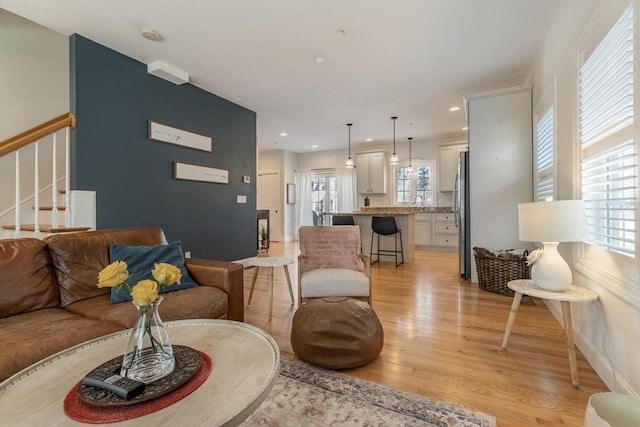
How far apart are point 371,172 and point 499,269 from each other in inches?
184

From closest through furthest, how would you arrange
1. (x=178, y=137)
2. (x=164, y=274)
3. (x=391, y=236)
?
(x=164, y=274), (x=178, y=137), (x=391, y=236)

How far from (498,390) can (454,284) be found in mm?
2334

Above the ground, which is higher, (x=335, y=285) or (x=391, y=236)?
(x=391, y=236)

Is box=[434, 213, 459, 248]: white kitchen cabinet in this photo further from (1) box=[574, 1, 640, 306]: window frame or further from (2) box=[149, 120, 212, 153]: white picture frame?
(2) box=[149, 120, 212, 153]: white picture frame

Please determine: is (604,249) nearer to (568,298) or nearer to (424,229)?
(568,298)

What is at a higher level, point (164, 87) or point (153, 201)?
point (164, 87)

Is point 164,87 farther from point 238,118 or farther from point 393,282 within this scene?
point 393,282

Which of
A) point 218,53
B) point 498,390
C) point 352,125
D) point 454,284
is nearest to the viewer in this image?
point 498,390

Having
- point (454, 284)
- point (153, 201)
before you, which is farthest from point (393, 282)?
point (153, 201)

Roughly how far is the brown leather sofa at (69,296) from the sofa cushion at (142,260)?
6 cm

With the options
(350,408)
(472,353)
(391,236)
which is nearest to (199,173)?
(391,236)

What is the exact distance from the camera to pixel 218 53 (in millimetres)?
3285

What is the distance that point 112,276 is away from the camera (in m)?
0.95

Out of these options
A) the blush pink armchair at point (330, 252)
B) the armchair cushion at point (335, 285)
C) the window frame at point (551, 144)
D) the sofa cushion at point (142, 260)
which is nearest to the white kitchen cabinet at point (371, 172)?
the window frame at point (551, 144)
